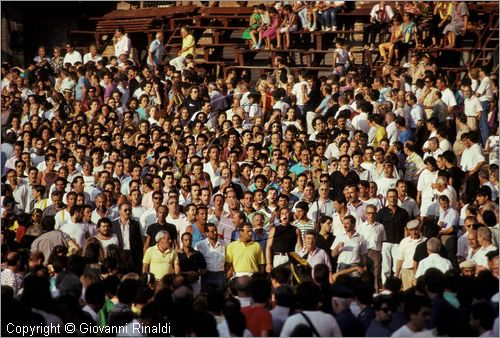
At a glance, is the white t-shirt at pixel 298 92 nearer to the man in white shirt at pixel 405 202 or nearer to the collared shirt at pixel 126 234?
the man in white shirt at pixel 405 202

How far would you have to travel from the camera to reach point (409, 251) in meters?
18.1

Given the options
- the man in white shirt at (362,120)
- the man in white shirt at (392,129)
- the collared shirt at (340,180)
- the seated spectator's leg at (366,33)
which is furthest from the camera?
the seated spectator's leg at (366,33)

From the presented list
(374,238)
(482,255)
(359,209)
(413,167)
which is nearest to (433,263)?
(482,255)

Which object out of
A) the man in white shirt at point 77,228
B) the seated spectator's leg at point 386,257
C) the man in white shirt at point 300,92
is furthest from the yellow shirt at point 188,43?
the seated spectator's leg at point 386,257

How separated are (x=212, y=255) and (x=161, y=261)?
0.76 meters

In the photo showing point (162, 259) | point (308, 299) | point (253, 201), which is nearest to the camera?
point (308, 299)

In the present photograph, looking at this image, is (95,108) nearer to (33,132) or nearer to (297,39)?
(33,132)

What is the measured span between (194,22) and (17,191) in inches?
552

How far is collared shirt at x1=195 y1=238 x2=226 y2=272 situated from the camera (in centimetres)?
1769

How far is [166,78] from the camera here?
29.5 m

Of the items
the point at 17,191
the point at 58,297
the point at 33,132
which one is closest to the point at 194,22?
the point at 33,132

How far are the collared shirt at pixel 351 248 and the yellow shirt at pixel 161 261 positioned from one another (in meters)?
2.31

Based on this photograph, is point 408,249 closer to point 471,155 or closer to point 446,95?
point 471,155

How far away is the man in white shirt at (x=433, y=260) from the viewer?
16.7 meters
